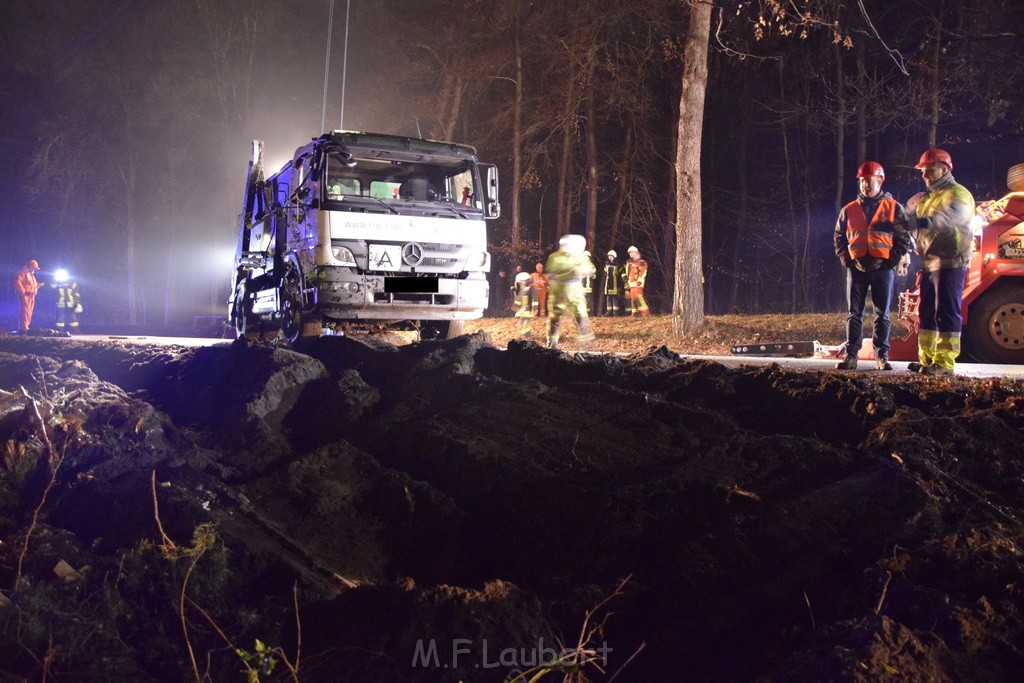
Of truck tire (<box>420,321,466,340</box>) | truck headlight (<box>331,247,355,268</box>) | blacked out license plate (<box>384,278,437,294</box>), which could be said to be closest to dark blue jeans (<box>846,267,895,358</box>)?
blacked out license plate (<box>384,278,437,294</box>)

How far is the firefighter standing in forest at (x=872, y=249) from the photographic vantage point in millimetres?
7312

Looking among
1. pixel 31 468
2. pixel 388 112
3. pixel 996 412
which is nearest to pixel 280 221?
pixel 31 468

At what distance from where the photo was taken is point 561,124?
21.0 meters

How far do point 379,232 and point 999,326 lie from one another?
23.1ft

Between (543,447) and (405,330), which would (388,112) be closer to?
(405,330)

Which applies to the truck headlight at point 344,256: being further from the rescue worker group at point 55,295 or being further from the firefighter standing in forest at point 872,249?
the rescue worker group at point 55,295

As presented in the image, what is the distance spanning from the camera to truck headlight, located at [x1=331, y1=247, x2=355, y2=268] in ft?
30.0

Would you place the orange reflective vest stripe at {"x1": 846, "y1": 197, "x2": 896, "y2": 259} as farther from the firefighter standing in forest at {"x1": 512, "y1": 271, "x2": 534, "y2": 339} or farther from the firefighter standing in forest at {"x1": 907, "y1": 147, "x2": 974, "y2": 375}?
the firefighter standing in forest at {"x1": 512, "y1": 271, "x2": 534, "y2": 339}

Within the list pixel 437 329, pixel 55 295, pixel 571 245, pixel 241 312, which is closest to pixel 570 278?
pixel 571 245

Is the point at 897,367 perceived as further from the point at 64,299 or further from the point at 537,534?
the point at 64,299

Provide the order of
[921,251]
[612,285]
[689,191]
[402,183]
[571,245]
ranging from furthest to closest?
[612,285], [689,191], [571,245], [402,183], [921,251]

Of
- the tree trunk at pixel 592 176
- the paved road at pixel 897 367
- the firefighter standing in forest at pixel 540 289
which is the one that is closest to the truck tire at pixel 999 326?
the paved road at pixel 897 367

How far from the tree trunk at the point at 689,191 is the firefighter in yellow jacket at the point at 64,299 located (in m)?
14.6

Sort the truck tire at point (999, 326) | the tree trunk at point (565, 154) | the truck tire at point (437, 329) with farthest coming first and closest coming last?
the tree trunk at point (565, 154)
the truck tire at point (437, 329)
the truck tire at point (999, 326)
